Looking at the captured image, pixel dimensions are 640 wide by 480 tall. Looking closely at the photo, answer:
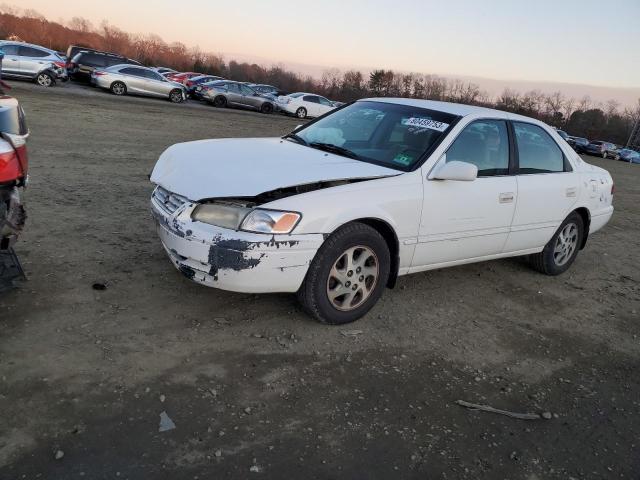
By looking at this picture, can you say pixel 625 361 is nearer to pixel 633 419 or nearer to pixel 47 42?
pixel 633 419

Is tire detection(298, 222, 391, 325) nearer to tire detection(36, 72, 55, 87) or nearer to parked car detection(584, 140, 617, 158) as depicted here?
tire detection(36, 72, 55, 87)

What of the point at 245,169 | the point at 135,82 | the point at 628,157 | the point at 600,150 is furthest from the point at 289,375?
the point at 628,157

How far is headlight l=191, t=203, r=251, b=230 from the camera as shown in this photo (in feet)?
11.5

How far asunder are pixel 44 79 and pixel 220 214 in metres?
21.9

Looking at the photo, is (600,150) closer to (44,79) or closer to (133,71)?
(133,71)

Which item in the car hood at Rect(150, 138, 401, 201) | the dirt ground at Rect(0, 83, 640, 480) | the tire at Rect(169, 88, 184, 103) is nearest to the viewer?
the dirt ground at Rect(0, 83, 640, 480)

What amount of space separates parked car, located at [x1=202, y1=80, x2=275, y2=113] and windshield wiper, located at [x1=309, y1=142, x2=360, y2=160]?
2524cm

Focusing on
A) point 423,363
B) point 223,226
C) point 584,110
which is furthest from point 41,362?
point 584,110

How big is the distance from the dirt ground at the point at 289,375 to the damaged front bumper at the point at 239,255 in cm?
39

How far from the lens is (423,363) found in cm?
369

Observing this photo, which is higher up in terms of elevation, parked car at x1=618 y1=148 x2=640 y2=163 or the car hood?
the car hood

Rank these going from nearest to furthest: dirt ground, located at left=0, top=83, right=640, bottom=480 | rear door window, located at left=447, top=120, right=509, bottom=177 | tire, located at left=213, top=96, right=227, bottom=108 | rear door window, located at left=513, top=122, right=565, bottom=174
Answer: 1. dirt ground, located at left=0, top=83, right=640, bottom=480
2. rear door window, located at left=447, top=120, right=509, bottom=177
3. rear door window, located at left=513, top=122, right=565, bottom=174
4. tire, located at left=213, top=96, right=227, bottom=108

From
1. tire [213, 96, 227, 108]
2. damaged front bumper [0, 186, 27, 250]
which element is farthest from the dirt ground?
tire [213, 96, 227, 108]

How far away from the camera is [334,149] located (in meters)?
4.56
